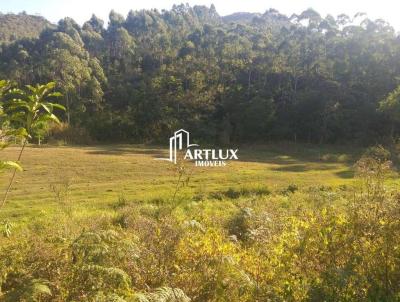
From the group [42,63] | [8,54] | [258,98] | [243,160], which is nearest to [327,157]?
[243,160]

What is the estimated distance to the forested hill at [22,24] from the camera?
394 ft

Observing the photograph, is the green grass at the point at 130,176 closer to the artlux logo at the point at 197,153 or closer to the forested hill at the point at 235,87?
the artlux logo at the point at 197,153

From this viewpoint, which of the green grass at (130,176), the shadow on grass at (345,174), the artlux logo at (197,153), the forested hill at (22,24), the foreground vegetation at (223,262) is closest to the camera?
the foreground vegetation at (223,262)

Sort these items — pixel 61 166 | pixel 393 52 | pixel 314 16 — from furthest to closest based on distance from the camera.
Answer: pixel 314 16 → pixel 393 52 → pixel 61 166

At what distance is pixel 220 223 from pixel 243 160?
21745 millimetres

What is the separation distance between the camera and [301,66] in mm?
54875

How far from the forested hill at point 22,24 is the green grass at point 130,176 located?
9495 cm

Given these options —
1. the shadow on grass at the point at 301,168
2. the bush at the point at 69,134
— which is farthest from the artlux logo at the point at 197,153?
the bush at the point at 69,134

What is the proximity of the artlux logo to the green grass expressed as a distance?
1030 millimetres

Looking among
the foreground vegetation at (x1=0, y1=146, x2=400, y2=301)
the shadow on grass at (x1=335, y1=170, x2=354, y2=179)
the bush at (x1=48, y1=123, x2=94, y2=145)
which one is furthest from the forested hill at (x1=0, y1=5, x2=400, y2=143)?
the foreground vegetation at (x1=0, y1=146, x2=400, y2=301)

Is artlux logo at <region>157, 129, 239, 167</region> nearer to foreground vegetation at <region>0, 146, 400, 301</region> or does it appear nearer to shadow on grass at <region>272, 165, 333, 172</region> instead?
shadow on grass at <region>272, 165, 333, 172</region>

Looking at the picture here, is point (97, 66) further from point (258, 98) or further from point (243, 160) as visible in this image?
point (243, 160)

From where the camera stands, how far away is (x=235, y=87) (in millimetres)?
51562

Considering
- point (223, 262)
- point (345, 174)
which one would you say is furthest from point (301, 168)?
point (223, 262)
